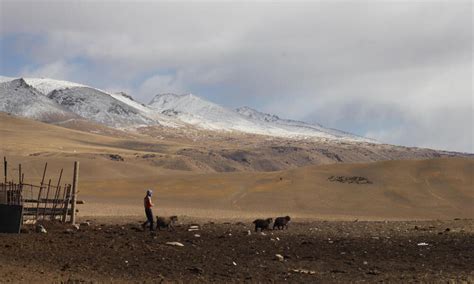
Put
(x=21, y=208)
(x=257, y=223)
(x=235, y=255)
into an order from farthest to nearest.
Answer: (x=257, y=223), (x=21, y=208), (x=235, y=255)

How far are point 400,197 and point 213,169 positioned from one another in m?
94.6

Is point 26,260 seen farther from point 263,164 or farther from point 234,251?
point 263,164

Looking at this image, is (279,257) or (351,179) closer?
(279,257)

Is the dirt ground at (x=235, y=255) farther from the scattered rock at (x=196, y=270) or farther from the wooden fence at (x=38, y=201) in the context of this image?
the wooden fence at (x=38, y=201)

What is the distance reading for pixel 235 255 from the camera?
1730 centimetres

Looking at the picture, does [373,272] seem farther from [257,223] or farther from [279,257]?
[257,223]

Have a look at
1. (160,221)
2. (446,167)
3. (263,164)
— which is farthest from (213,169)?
(160,221)

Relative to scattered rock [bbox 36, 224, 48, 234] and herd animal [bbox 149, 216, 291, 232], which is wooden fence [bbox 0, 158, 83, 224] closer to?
scattered rock [bbox 36, 224, 48, 234]

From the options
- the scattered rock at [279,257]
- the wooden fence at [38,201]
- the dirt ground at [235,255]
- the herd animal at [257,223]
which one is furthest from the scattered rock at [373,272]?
the wooden fence at [38,201]

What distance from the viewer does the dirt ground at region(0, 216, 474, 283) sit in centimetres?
1444

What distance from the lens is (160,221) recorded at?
76.0 feet

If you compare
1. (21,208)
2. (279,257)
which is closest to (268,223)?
(279,257)

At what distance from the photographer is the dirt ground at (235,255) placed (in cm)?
1444

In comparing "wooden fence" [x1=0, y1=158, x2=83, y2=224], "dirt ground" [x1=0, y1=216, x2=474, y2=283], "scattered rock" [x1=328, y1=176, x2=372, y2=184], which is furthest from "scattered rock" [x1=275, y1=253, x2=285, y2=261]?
"scattered rock" [x1=328, y1=176, x2=372, y2=184]
